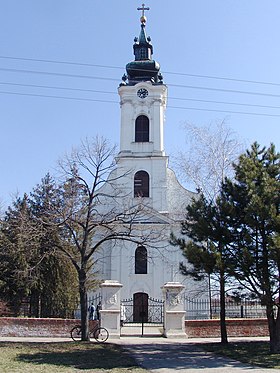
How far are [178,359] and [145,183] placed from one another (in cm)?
2506

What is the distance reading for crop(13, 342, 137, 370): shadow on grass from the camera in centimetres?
1258

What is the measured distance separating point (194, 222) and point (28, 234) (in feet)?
21.2

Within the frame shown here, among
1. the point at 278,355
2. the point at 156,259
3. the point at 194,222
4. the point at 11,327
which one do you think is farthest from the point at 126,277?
the point at 278,355

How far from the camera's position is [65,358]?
13.7 m

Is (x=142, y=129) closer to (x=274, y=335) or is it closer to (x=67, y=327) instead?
(x=67, y=327)

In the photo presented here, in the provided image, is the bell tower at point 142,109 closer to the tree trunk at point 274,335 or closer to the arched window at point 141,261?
the arched window at point 141,261

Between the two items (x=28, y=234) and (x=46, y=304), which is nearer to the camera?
(x=28, y=234)

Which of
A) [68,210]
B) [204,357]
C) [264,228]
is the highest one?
[68,210]

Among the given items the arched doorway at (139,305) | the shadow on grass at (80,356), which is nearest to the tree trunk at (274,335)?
the shadow on grass at (80,356)

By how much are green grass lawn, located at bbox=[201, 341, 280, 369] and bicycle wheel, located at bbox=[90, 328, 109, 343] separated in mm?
4118

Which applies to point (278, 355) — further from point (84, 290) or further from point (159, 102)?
point (159, 102)

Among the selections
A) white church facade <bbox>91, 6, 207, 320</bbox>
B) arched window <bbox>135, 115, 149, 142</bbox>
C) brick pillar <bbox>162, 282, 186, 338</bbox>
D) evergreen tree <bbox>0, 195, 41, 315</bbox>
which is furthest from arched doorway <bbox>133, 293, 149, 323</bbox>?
arched window <bbox>135, 115, 149, 142</bbox>

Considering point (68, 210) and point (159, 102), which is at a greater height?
point (159, 102)

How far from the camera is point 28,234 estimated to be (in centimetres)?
1828
